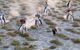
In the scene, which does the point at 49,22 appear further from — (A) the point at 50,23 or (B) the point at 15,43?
(B) the point at 15,43

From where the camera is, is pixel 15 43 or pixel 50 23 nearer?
pixel 15 43

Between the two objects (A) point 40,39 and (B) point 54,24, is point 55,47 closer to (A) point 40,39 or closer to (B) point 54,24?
(A) point 40,39

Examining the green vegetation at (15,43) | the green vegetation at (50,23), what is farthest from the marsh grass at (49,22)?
the green vegetation at (15,43)

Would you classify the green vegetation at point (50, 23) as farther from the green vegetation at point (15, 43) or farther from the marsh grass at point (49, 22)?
the green vegetation at point (15, 43)

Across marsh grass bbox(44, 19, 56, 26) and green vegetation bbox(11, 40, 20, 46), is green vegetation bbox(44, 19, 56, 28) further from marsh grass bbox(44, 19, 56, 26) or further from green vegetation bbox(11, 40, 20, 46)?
green vegetation bbox(11, 40, 20, 46)

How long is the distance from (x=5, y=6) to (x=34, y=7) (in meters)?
2.79

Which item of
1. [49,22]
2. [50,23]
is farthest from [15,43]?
[49,22]

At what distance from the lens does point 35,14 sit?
25094 millimetres

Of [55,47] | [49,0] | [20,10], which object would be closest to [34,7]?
[20,10]

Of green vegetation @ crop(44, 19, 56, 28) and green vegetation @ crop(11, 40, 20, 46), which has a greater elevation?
green vegetation @ crop(44, 19, 56, 28)

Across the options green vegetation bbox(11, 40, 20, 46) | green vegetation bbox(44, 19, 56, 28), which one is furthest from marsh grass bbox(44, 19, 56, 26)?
green vegetation bbox(11, 40, 20, 46)

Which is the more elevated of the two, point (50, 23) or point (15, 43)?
point (50, 23)

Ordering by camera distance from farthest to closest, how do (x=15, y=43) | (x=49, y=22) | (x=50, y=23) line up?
(x=49, y=22), (x=50, y=23), (x=15, y=43)

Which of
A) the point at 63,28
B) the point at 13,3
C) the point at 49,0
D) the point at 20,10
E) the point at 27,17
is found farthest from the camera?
the point at 49,0
